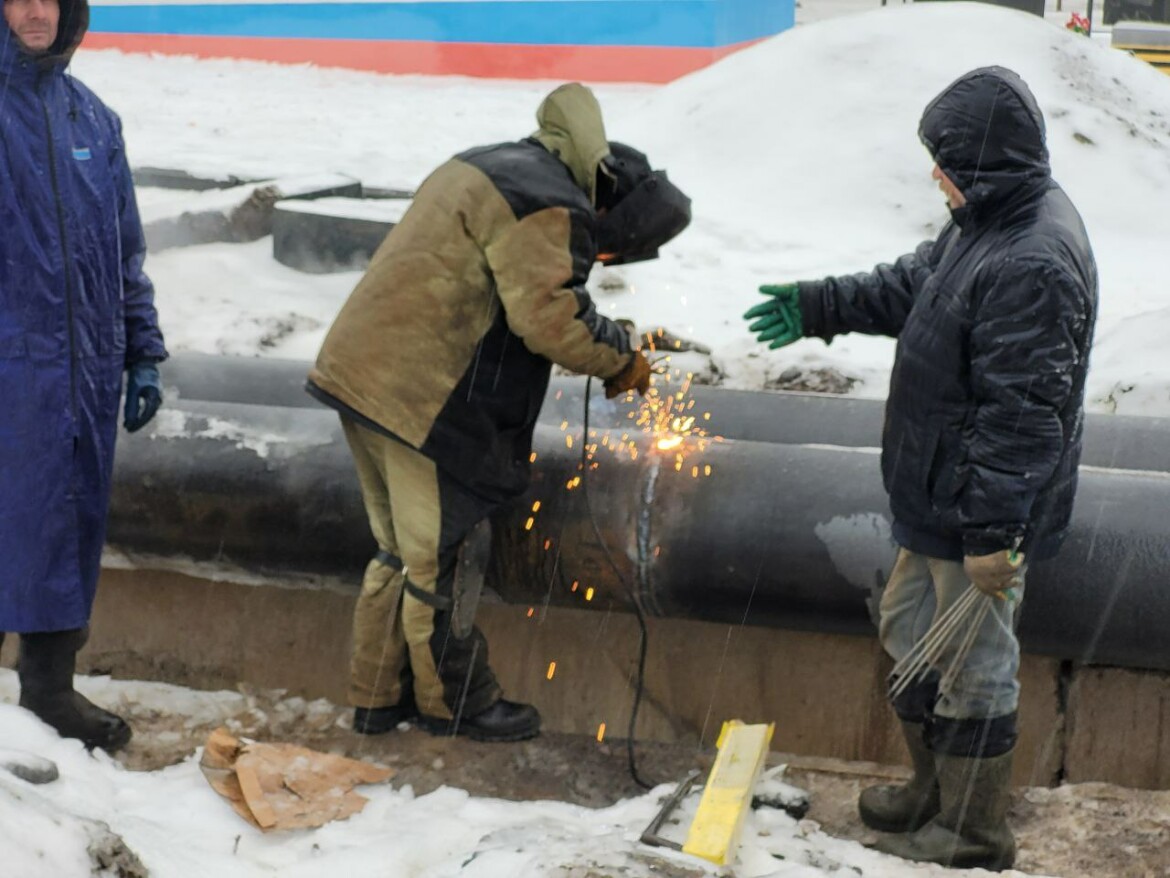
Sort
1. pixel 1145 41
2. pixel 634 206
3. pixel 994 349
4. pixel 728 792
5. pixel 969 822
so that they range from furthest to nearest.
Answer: pixel 1145 41, pixel 634 206, pixel 728 792, pixel 969 822, pixel 994 349

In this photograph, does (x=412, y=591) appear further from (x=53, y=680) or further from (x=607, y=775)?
(x=53, y=680)

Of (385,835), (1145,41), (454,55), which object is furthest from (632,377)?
(1145,41)

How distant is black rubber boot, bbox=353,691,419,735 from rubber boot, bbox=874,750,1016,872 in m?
1.39

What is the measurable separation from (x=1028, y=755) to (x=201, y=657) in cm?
247

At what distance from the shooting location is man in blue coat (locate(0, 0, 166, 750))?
366 cm

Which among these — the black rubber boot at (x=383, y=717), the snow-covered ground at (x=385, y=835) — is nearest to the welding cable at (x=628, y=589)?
the snow-covered ground at (x=385, y=835)

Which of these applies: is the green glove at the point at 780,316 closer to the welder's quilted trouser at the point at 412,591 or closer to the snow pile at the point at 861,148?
the welder's quilted trouser at the point at 412,591

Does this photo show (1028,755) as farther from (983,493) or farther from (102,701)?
(102,701)

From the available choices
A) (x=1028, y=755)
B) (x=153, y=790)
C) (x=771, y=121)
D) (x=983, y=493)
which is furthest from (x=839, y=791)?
(x=771, y=121)

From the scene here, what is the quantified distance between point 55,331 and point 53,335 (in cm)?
1

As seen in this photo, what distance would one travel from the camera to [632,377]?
Result: 390 cm

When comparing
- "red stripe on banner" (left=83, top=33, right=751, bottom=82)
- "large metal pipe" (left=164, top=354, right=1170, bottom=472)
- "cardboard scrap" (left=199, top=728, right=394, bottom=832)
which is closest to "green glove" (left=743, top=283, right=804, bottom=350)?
"large metal pipe" (left=164, top=354, right=1170, bottom=472)

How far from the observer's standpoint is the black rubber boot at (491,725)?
4.12 metres

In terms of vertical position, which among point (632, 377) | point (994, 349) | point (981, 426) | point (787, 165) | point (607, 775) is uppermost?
point (994, 349)
